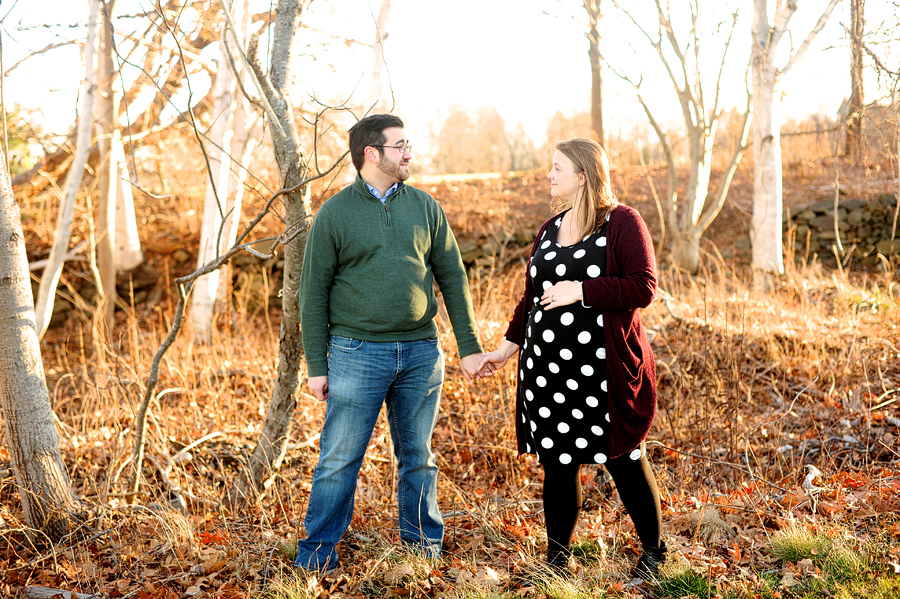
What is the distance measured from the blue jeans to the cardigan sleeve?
90 centimetres

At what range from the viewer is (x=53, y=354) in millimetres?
8984

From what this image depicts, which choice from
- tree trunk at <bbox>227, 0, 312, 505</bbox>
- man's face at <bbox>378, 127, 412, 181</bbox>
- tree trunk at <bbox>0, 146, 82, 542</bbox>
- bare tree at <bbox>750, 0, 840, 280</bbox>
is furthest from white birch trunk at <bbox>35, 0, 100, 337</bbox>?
bare tree at <bbox>750, 0, 840, 280</bbox>

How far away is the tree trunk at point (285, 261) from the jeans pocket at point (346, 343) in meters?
0.69

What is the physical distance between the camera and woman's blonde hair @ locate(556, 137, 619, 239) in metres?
2.51

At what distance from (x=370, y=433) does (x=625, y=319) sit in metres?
1.22

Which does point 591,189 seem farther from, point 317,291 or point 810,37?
point 810,37

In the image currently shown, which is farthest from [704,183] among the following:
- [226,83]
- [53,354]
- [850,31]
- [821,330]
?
[53,354]

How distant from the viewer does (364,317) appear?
8.99ft

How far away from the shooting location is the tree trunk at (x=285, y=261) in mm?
3303

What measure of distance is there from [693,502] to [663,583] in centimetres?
91

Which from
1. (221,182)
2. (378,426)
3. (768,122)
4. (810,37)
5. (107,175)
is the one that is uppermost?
(810,37)

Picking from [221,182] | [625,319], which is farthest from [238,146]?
[625,319]

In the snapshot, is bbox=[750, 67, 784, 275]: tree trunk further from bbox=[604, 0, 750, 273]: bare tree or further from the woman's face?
the woman's face

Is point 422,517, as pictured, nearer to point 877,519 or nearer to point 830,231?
point 877,519
